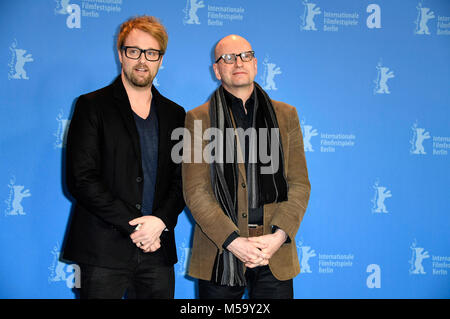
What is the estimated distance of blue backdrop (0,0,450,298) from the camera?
3.10m

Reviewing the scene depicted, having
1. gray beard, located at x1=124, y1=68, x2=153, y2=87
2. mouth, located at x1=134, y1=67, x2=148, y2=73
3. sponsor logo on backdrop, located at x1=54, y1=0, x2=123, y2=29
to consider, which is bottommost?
gray beard, located at x1=124, y1=68, x2=153, y2=87

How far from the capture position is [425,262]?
3504 mm

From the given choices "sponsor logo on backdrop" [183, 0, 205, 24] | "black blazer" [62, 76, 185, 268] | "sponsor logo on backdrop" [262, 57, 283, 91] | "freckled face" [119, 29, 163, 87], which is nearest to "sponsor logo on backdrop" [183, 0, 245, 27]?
"sponsor logo on backdrop" [183, 0, 205, 24]

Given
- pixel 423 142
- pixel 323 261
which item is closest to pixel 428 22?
pixel 423 142

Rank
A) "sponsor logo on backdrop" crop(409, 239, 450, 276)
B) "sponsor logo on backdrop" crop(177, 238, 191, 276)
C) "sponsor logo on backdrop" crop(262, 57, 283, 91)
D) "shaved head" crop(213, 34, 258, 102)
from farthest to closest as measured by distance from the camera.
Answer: "sponsor logo on backdrop" crop(409, 239, 450, 276)
"sponsor logo on backdrop" crop(262, 57, 283, 91)
"sponsor logo on backdrop" crop(177, 238, 191, 276)
"shaved head" crop(213, 34, 258, 102)

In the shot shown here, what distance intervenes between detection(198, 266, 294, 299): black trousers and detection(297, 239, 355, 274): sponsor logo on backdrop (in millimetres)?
1176

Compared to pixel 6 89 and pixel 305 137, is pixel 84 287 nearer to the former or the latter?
pixel 6 89

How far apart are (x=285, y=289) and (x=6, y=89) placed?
102 inches

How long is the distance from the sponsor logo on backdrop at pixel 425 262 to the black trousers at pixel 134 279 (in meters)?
2.32

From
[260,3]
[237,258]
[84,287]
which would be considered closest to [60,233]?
[84,287]

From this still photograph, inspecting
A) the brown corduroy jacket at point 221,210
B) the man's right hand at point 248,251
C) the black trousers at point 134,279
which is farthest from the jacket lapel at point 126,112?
the man's right hand at point 248,251

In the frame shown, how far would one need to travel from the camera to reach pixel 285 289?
7.29ft

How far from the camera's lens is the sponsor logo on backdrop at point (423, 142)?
352 centimetres

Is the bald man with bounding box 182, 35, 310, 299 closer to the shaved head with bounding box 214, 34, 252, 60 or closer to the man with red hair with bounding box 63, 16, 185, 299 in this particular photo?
the shaved head with bounding box 214, 34, 252, 60
